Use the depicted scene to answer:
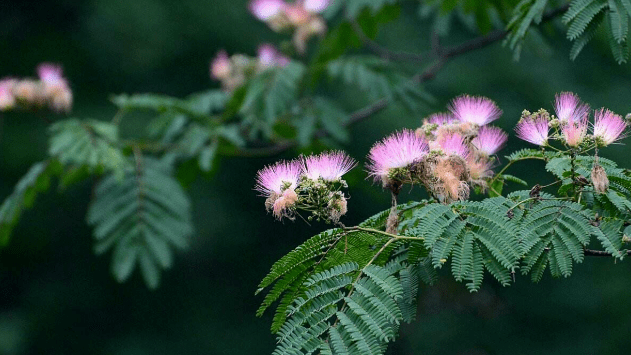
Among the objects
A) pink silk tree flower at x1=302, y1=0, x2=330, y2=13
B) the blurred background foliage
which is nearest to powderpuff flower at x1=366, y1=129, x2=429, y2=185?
pink silk tree flower at x1=302, y1=0, x2=330, y2=13

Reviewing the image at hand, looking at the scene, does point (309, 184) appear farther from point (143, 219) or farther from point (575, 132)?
point (143, 219)

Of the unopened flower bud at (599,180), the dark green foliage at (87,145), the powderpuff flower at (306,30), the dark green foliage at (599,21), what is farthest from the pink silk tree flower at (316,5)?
the unopened flower bud at (599,180)

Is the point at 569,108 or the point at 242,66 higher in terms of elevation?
the point at 242,66

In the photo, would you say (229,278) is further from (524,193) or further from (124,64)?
(524,193)

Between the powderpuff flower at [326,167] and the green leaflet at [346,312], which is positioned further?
the powderpuff flower at [326,167]

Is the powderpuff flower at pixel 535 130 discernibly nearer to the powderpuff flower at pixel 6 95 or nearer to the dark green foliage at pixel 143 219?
the dark green foliage at pixel 143 219

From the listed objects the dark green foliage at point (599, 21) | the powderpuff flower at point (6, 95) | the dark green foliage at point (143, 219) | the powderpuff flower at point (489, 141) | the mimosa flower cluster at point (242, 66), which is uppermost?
the mimosa flower cluster at point (242, 66)

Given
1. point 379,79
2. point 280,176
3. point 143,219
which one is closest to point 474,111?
point 280,176
